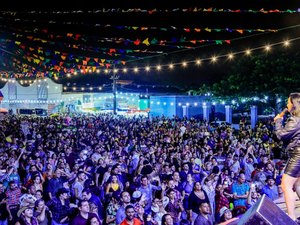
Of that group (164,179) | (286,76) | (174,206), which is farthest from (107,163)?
(286,76)

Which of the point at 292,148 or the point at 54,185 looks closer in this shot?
the point at 292,148

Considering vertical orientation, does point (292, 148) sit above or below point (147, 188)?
above

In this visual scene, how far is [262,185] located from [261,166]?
3.75 feet

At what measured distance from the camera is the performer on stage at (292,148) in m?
2.96

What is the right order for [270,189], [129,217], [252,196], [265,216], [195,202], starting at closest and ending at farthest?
1. [265,216]
2. [129,217]
3. [195,202]
4. [252,196]
5. [270,189]

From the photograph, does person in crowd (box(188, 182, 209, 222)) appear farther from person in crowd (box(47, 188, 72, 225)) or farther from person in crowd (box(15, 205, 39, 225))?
person in crowd (box(15, 205, 39, 225))

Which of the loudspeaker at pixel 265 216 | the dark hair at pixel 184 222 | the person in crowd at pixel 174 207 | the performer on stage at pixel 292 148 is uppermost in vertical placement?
the performer on stage at pixel 292 148

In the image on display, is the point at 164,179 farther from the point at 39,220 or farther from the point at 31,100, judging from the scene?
the point at 31,100

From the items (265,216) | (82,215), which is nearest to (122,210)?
(82,215)

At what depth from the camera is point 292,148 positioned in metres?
3.01

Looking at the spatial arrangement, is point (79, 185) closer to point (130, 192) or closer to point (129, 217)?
point (130, 192)

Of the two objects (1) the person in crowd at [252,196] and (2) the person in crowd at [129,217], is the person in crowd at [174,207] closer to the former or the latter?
(2) the person in crowd at [129,217]

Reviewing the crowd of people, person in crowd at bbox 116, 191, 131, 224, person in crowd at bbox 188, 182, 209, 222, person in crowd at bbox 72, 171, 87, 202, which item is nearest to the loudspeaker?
the crowd of people

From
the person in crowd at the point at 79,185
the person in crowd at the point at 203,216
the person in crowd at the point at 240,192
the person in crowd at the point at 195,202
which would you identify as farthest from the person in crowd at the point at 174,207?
the person in crowd at the point at 79,185
